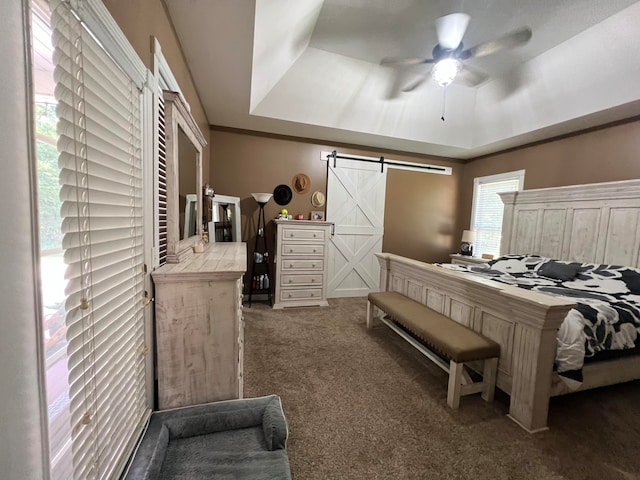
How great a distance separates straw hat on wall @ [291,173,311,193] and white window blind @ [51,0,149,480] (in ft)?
9.72

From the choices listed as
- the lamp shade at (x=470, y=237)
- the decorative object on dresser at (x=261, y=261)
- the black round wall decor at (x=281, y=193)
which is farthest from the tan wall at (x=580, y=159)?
the decorative object on dresser at (x=261, y=261)

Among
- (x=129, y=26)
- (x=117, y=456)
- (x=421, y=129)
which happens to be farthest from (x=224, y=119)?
(x=117, y=456)

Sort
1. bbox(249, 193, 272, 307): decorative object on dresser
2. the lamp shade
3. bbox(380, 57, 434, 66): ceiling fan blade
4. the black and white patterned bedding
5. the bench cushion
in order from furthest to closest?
the lamp shade → bbox(249, 193, 272, 307): decorative object on dresser → bbox(380, 57, 434, 66): ceiling fan blade → the bench cushion → the black and white patterned bedding

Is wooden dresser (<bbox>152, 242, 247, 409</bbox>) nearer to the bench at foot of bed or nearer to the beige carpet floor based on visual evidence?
the beige carpet floor

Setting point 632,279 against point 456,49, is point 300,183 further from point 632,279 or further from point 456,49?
point 632,279

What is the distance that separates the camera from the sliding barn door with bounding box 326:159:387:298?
4328mm

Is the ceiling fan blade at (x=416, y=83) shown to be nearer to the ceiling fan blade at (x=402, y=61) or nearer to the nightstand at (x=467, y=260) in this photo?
the ceiling fan blade at (x=402, y=61)

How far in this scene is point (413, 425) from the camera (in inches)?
65.6

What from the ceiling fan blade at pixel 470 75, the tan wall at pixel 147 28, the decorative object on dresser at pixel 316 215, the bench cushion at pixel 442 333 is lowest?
the bench cushion at pixel 442 333

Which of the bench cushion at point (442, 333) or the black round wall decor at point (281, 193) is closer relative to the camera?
the bench cushion at point (442, 333)

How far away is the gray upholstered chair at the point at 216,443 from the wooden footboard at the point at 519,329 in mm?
1523

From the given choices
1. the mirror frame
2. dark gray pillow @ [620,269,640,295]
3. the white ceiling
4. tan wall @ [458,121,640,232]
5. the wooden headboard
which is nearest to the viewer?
the mirror frame

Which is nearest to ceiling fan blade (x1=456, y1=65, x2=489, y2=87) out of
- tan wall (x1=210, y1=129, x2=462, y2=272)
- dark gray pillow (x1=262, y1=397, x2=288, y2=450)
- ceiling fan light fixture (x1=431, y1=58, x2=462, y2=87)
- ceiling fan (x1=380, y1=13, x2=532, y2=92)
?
ceiling fan (x1=380, y1=13, x2=532, y2=92)

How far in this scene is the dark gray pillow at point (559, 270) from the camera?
280cm
